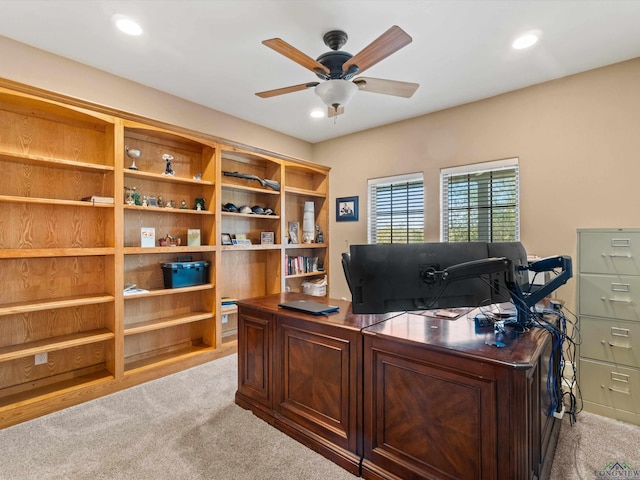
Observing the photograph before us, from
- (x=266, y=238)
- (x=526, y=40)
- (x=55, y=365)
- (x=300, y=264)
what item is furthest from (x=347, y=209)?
(x=55, y=365)

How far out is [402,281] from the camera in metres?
1.54

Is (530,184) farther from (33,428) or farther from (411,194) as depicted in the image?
(33,428)

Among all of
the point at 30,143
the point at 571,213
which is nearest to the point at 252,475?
the point at 30,143

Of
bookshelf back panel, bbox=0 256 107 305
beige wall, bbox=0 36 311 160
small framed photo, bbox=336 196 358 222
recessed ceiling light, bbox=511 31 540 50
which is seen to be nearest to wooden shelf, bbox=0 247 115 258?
bookshelf back panel, bbox=0 256 107 305

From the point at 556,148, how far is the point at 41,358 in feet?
16.5

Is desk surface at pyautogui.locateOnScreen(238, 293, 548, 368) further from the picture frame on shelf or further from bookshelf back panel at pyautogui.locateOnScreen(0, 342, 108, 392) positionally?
bookshelf back panel at pyautogui.locateOnScreen(0, 342, 108, 392)

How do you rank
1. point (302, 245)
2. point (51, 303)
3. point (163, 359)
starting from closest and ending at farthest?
point (51, 303), point (163, 359), point (302, 245)

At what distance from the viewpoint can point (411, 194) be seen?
4.14 metres

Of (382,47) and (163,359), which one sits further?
(163,359)

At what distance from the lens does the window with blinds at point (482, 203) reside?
3346 mm

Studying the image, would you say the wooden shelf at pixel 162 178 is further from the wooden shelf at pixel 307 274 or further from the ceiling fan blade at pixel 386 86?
the ceiling fan blade at pixel 386 86

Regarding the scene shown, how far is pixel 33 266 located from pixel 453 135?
14.3 feet

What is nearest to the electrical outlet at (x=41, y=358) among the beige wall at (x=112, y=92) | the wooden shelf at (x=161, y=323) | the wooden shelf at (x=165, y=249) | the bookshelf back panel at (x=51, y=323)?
the bookshelf back panel at (x=51, y=323)

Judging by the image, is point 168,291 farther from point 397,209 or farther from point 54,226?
point 397,209
